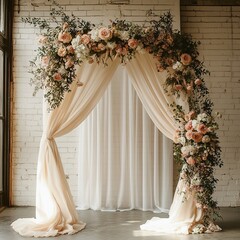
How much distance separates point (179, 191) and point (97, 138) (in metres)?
1.57

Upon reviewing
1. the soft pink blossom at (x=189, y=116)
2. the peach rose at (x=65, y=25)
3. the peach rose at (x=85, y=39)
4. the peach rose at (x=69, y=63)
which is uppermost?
the peach rose at (x=65, y=25)

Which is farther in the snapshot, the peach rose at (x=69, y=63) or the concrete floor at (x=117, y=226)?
the peach rose at (x=69, y=63)

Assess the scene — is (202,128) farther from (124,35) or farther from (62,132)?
(62,132)

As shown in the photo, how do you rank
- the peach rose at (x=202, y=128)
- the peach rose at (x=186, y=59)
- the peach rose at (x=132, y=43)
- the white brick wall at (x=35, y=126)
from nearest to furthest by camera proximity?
1. the peach rose at (x=202, y=128)
2. the peach rose at (x=132, y=43)
3. the peach rose at (x=186, y=59)
4. the white brick wall at (x=35, y=126)

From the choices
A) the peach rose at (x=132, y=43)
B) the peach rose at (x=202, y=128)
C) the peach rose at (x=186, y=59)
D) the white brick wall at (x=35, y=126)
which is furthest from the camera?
the white brick wall at (x=35, y=126)

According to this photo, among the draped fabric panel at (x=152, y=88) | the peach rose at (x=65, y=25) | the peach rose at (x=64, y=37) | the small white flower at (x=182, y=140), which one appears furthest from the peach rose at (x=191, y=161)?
the peach rose at (x=65, y=25)

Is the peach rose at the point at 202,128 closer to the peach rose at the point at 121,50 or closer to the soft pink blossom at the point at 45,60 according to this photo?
the peach rose at the point at 121,50

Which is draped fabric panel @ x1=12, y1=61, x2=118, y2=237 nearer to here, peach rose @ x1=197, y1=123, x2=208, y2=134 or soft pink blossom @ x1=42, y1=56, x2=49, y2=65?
soft pink blossom @ x1=42, y1=56, x2=49, y2=65

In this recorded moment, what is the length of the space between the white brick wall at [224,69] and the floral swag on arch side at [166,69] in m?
1.32

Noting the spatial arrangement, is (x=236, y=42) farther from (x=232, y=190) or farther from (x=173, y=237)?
(x=173, y=237)

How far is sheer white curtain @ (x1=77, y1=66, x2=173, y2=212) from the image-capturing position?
5730 millimetres

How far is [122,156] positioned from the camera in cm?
578

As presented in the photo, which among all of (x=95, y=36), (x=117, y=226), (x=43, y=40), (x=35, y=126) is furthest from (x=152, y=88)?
(x=35, y=126)

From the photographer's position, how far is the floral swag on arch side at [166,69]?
4492 mm
